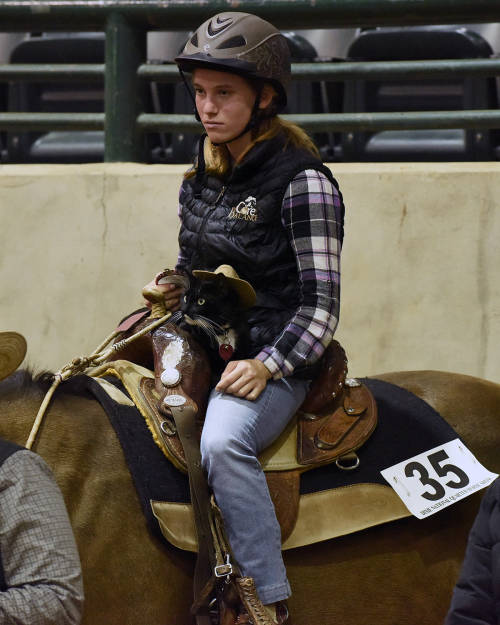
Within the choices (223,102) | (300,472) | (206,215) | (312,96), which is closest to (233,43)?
(223,102)

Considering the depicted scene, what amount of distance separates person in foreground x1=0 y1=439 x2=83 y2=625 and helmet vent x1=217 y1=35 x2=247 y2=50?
58.7 inches

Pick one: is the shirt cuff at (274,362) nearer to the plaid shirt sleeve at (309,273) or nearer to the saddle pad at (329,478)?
the plaid shirt sleeve at (309,273)

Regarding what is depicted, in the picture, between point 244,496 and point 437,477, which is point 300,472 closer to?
point 244,496

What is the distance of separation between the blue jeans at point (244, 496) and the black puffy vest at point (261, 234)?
0.30m

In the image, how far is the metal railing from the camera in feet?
15.3

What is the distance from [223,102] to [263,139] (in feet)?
0.55

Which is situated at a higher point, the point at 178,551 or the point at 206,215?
the point at 206,215

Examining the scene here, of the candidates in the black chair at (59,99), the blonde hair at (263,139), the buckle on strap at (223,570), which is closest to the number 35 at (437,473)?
the buckle on strap at (223,570)

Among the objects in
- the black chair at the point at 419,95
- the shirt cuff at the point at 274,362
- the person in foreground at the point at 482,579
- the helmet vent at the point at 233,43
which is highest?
the helmet vent at the point at 233,43

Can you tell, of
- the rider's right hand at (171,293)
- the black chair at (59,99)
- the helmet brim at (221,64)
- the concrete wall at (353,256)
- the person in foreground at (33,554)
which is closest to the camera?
the person in foreground at (33,554)

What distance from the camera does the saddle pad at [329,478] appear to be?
290 cm

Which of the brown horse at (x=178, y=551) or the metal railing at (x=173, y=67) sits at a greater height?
the metal railing at (x=173, y=67)

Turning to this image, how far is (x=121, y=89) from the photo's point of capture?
4.95m

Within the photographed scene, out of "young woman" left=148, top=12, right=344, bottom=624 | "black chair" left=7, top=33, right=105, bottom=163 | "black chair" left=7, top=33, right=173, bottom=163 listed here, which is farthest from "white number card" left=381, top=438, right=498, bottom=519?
"black chair" left=7, top=33, right=105, bottom=163
